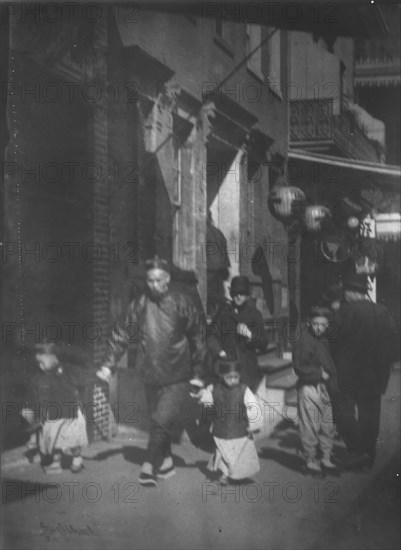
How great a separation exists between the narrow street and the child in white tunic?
0.09 meters

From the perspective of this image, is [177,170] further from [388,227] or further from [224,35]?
[388,227]

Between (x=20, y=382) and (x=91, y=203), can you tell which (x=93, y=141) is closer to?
(x=91, y=203)

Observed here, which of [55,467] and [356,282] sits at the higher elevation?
[356,282]

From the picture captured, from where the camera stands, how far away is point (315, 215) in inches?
174

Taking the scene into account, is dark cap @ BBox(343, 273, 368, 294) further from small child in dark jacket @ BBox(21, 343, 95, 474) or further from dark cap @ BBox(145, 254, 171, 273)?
small child in dark jacket @ BBox(21, 343, 95, 474)

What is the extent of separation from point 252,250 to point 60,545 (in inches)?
102

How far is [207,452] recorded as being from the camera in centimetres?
438

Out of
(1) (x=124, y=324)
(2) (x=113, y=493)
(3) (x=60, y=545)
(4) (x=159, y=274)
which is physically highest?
(4) (x=159, y=274)

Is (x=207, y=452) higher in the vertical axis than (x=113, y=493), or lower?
higher

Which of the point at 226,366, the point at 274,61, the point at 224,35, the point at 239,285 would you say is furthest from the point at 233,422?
the point at 224,35

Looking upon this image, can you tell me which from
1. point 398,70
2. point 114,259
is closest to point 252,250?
point 114,259

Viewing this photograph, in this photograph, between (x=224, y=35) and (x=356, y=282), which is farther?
(x=356, y=282)
